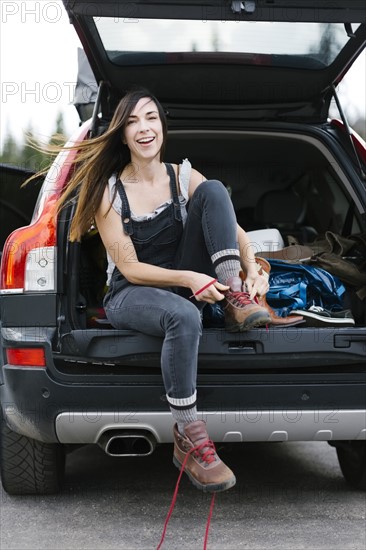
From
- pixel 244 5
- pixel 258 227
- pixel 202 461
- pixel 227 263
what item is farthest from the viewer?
pixel 258 227

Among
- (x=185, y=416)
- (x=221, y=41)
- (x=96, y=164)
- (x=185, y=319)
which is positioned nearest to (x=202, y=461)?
(x=185, y=416)

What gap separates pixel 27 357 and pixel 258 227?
103 inches

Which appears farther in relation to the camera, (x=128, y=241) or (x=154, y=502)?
(x=154, y=502)

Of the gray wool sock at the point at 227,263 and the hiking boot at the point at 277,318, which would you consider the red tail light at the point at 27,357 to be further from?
the hiking boot at the point at 277,318

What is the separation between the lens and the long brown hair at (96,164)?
3.61 m

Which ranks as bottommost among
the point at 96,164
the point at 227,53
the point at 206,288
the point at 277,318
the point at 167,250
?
the point at 277,318

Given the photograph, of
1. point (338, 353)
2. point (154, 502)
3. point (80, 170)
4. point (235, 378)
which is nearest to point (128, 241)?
point (80, 170)

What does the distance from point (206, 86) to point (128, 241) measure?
3.85 ft

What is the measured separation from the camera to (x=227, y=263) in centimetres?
345

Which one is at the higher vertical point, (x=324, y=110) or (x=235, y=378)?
(x=324, y=110)

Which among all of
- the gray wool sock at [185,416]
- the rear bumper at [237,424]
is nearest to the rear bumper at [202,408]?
the rear bumper at [237,424]

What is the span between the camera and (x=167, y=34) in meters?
3.88

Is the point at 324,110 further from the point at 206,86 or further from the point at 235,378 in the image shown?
the point at 235,378

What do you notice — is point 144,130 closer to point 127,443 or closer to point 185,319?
point 185,319
